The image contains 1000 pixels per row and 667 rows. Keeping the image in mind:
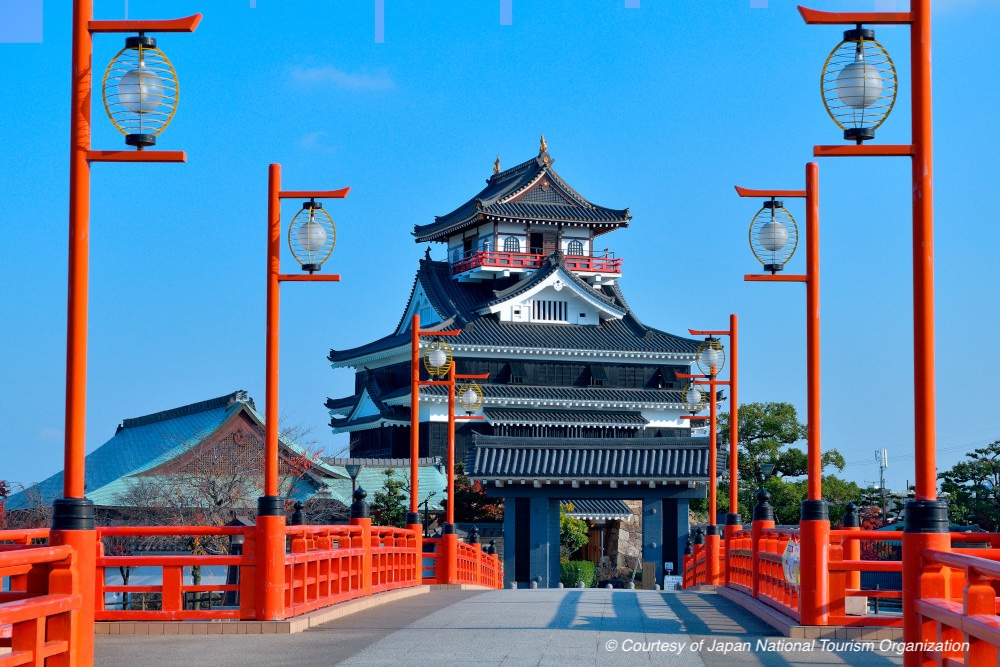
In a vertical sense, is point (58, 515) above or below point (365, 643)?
above

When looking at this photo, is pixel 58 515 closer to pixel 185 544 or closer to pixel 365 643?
pixel 365 643

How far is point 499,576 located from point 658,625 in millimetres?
20992

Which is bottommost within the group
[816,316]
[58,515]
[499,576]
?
[499,576]

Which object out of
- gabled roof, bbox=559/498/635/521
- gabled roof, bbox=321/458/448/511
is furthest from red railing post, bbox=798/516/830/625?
gabled roof, bbox=559/498/635/521

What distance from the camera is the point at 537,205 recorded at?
2608 inches

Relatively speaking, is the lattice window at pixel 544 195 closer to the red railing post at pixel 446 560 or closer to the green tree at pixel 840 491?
the green tree at pixel 840 491

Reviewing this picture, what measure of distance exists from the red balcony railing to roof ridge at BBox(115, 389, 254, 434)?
76.2 ft

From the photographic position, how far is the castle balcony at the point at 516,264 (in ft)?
212

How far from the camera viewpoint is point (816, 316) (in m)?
15.2

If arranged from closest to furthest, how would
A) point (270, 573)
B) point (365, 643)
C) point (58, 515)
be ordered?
1. point (58, 515)
2. point (365, 643)
3. point (270, 573)

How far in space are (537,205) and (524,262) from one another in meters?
3.04

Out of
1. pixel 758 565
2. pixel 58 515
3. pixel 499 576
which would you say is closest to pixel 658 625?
pixel 758 565

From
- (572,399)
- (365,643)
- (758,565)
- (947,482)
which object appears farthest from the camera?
(572,399)

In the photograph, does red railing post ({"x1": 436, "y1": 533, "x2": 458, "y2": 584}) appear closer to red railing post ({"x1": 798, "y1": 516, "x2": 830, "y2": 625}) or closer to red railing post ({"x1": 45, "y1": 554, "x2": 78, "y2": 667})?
red railing post ({"x1": 798, "y1": 516, "x2": 830, "y2": 625})
